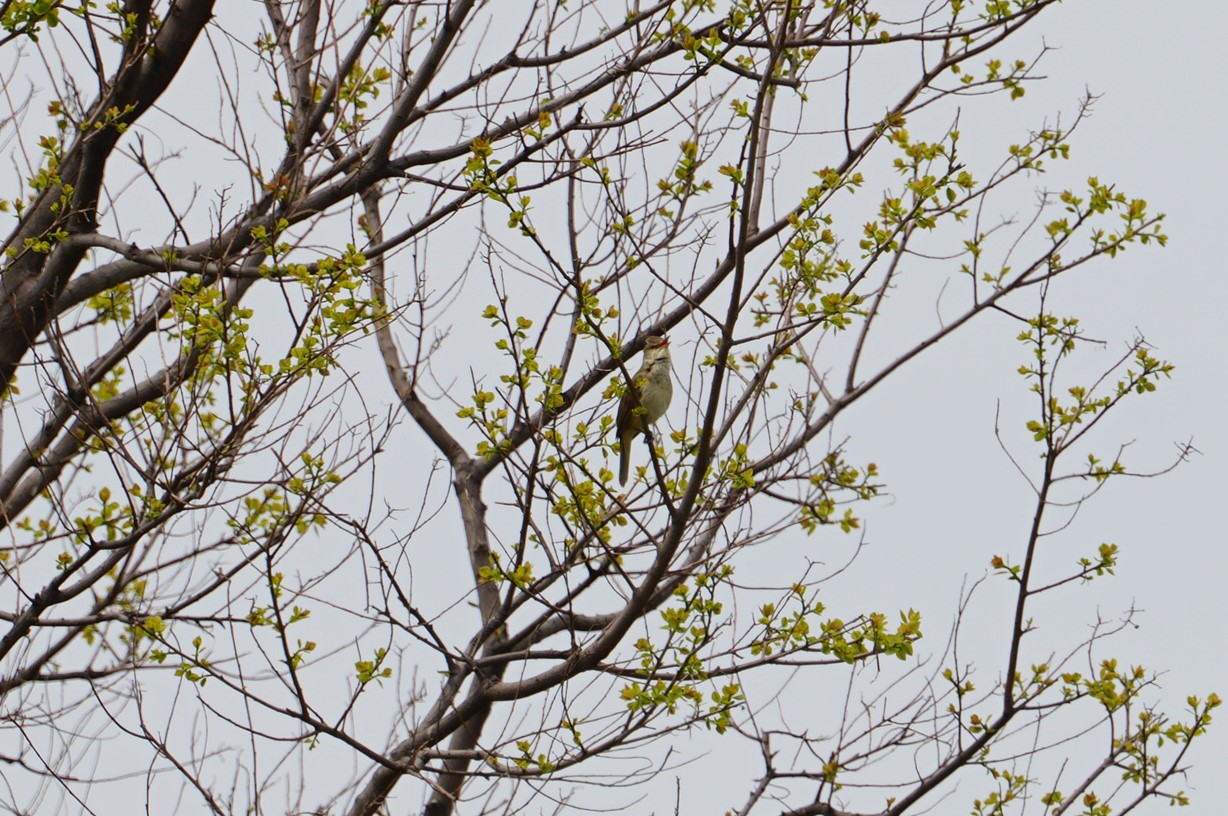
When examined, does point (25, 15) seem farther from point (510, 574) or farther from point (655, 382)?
point (655, 382)

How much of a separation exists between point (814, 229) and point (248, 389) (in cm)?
197

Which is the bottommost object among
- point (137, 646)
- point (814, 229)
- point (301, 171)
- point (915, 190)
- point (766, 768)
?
point (766, 768)

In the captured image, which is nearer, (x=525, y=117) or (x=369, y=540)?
(x=369, y=540)

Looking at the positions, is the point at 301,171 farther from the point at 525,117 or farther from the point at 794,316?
the point at 794,316

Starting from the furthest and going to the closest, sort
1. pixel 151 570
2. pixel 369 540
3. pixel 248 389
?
pixel 151 570 → pixel 369 540 → pixel 248 389

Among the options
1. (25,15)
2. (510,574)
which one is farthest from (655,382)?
(25,15)

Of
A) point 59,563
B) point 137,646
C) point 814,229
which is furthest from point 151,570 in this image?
point 814,229

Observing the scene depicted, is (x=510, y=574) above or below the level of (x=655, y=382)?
below

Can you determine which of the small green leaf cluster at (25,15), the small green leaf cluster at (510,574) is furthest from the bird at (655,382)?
the small green leaf cluster at (25,15)

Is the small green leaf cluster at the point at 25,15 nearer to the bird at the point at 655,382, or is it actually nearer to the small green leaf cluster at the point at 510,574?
the small green leaf cluster at the point at 510,574

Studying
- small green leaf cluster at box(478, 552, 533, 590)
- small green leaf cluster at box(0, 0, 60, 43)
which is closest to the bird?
small green leaf cluster at box(478, 552, 533, 590)

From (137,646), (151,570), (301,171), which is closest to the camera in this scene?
(151,570)

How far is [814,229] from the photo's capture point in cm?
466

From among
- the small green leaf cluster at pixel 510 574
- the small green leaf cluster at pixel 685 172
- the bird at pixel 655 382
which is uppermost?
the bird at pixel 655 382
